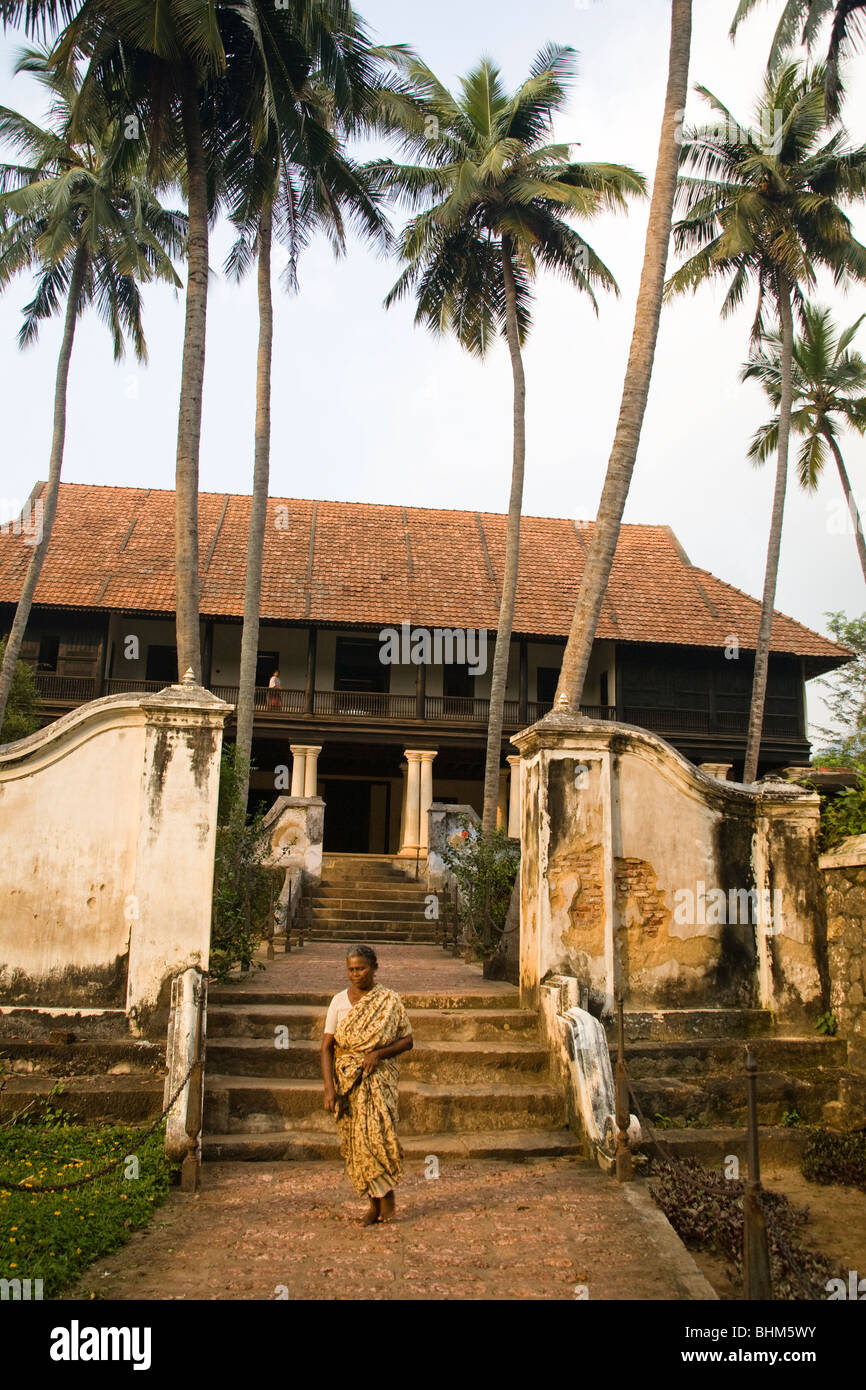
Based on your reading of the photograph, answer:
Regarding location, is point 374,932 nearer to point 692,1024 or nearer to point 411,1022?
point 411,1022

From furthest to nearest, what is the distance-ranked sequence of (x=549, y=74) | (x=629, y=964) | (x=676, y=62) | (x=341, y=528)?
1. (x=341, y=528)
2. (x=549, y=74)
3. (x=676, y=62)
4. (x=629, y=964)

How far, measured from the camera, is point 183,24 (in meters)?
10.6

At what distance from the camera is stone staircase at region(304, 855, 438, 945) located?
13.7 metres

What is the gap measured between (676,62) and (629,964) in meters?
8.64

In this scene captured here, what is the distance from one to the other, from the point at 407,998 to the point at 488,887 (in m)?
3.27

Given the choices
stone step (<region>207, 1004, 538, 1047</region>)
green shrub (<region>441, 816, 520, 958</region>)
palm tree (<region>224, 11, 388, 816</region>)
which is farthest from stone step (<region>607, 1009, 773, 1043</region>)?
palm tree (<region>224, 11, 388, 816</region>)

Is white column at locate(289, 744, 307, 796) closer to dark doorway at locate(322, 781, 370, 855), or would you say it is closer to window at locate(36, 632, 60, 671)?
dark doorway at locate(322, 781, 370, 855)

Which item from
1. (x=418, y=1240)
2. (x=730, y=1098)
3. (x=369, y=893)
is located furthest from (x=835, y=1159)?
→ (x=369, y=893)

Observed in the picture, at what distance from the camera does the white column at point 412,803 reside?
1979 centimetres

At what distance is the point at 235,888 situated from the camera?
9391mm

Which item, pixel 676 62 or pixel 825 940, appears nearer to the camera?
pixel 825 940
